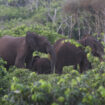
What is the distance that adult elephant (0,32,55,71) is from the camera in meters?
8.48

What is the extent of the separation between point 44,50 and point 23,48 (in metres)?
0.61

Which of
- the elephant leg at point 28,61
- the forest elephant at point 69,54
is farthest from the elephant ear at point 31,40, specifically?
the forest elephant at point 69,54

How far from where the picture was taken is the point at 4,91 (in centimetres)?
478

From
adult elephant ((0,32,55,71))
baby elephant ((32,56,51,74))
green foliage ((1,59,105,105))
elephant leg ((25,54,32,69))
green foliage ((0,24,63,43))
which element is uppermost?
green foliage ((1,59,105,105))

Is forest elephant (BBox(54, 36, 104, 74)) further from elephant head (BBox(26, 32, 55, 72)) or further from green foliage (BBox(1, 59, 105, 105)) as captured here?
green foliage (BBox(1, 59, 105, 105))

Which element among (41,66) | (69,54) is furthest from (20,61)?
(69,54)

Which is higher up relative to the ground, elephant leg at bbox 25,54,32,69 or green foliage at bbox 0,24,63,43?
elephant leg at bbox 25,54,32,69

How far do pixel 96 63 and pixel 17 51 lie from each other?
4.36 metres

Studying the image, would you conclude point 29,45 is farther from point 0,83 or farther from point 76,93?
point 76,93

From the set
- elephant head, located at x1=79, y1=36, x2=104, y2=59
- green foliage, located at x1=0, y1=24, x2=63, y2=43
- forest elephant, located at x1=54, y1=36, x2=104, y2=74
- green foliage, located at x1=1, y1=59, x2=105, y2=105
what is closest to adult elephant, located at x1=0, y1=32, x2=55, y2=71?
forest elephant, located at x1=54, y1=36, x2=104, y2=74

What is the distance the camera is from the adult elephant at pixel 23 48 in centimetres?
848

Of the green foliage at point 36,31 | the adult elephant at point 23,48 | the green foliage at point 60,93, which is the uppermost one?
the green foliage at point 60,93

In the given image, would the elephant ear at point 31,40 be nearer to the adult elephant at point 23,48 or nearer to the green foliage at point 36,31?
the adult elephant at point 23,48

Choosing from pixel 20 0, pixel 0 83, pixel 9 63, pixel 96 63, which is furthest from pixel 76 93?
pixel 20 0
